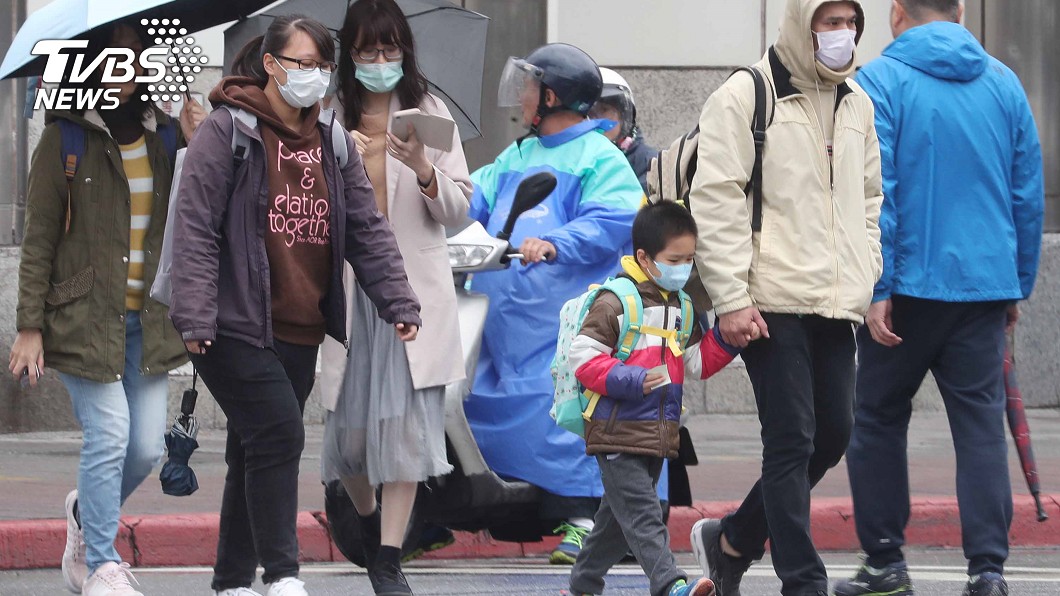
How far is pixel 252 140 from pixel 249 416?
2.45 ft

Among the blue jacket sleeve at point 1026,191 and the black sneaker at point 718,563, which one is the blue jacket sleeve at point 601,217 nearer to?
the black sneaker at point 718,563

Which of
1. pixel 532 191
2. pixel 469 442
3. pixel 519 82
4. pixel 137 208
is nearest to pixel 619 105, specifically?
pixel 519 82

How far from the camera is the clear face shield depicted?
6594 mm

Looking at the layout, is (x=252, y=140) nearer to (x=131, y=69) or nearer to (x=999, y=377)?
(x=131, y=69)

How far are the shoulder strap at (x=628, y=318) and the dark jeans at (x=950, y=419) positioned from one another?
0.91 m

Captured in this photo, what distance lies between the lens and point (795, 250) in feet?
16.6

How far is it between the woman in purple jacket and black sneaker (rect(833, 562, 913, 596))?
1.60m

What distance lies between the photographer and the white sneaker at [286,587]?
194 inches

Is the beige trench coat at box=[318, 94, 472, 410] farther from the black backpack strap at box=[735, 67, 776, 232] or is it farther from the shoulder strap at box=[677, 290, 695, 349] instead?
the black backpack strap at box=[735, 67, 776, 232]

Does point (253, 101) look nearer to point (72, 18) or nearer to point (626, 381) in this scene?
point (72, 18)

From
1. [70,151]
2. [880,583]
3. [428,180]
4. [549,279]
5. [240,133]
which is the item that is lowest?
[880,583]

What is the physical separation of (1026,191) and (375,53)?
6.68 ft

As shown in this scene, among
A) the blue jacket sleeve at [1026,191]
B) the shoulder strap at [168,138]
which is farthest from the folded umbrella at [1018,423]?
the shoulder strap at [168,138]

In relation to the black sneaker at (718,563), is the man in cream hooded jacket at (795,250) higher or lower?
higher
